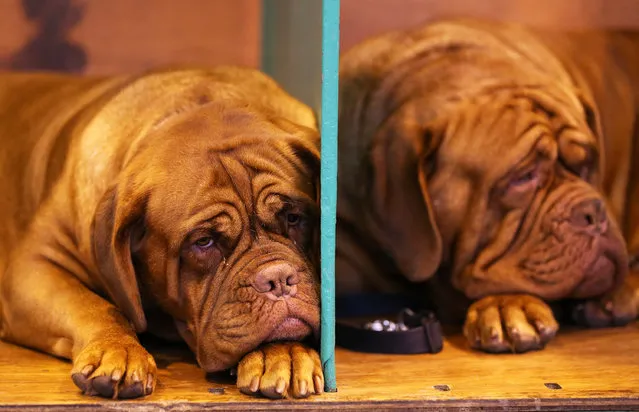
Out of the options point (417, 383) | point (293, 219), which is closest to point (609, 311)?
point (417, 383)

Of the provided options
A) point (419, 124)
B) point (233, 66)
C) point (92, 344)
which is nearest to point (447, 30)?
point (419, 124)

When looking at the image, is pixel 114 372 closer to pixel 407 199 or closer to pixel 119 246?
pixel 119 246

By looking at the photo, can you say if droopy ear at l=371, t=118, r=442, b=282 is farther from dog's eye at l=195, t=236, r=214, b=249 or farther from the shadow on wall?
the shadow on wall

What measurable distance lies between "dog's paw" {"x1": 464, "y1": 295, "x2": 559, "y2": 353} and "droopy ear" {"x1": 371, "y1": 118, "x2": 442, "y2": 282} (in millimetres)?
175

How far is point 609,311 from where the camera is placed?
2.55 meters

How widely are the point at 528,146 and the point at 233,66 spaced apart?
0.78m

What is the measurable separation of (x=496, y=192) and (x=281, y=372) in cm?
85

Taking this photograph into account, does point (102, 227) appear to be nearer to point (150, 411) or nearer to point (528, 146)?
point (150, 411)

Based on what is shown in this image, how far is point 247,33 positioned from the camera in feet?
12.1

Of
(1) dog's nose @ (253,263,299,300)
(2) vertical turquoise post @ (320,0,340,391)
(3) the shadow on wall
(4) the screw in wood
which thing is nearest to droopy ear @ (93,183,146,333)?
(1) dog's nose @ (253,263,299,300)

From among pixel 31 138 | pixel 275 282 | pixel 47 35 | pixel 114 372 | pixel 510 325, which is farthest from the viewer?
pixel 47 35

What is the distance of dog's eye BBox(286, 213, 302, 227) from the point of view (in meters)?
2.11

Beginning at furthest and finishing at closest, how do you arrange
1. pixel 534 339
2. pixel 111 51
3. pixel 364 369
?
pixel 111 51 → pixel 534 339 → pixel 364 369

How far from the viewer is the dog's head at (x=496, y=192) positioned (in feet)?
7.98
